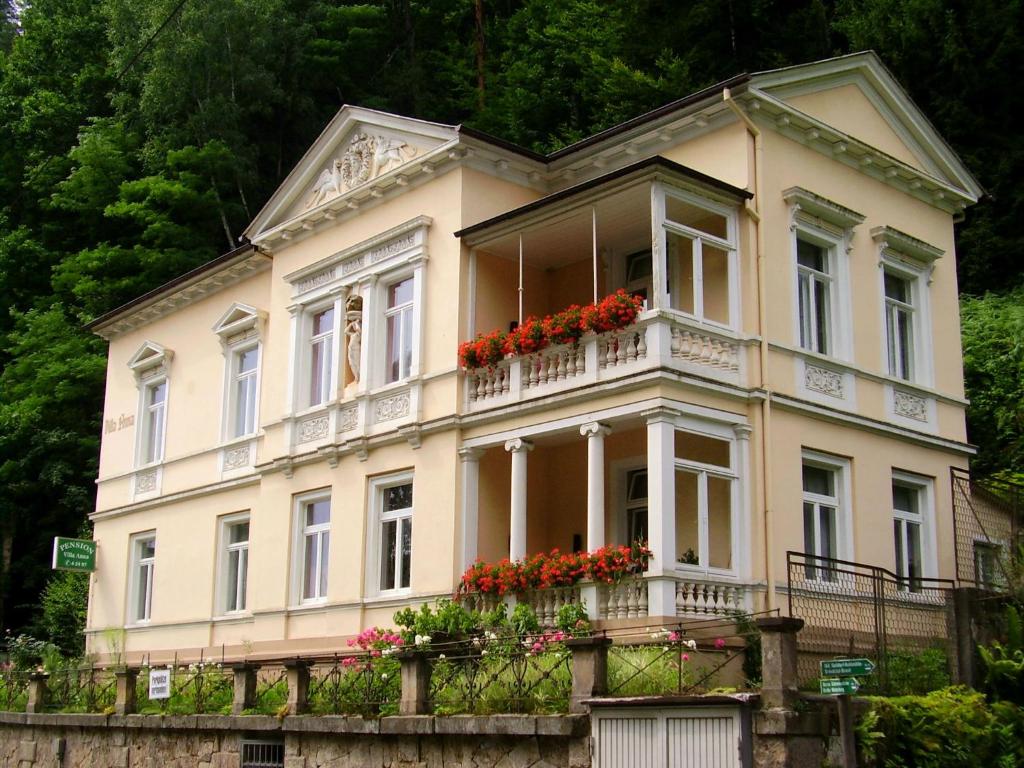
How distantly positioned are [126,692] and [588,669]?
1038cm

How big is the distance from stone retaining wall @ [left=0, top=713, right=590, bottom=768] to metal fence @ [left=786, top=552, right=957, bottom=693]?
4.05 metres

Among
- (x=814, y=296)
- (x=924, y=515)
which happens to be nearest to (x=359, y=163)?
(x=814, y=296)

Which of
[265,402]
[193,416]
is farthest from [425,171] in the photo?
[193,416]

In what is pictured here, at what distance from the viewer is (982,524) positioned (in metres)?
22.5

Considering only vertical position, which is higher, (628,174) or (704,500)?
(628,174)

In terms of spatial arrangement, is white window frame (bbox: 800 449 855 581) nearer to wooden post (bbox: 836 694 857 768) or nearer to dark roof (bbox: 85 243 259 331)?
wooden post (bbox: 836 694 857 768)

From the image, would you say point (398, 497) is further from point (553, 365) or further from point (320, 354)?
point (553, 365)

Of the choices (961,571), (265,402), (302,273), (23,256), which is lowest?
(961,571)

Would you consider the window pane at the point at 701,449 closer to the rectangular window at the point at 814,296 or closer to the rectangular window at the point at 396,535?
the rectangular window at the point at 814,296

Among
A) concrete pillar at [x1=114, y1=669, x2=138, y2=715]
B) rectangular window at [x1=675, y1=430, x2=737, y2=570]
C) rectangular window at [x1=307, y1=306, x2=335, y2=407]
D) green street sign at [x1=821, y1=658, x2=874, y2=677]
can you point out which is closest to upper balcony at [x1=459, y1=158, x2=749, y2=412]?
rectangular window at [x1=675, y1=430, x2=737, y2=570]

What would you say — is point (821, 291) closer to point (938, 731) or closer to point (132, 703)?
point (938, 731)

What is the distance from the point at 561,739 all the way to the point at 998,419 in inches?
641

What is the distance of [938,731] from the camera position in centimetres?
1450

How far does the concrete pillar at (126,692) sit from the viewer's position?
70.2 ft
